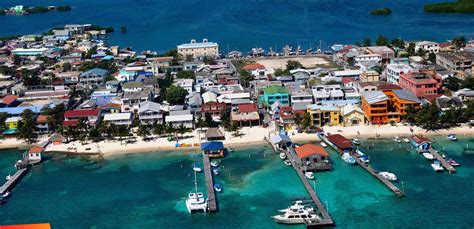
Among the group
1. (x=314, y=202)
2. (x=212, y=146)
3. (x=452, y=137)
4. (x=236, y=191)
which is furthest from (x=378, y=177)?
(x=212, y=146)

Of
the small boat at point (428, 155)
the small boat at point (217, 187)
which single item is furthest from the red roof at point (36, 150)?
the small boat at point (428, 155)

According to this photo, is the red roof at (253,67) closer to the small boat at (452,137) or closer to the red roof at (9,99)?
the red roof at (9,99)

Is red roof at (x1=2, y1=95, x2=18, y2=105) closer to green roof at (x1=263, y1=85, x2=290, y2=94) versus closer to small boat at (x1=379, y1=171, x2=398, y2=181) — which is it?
green roof at (x1=263, y1=85, x2=290, y2=94)

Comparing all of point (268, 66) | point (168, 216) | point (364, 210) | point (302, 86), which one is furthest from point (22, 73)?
point (364, 210)

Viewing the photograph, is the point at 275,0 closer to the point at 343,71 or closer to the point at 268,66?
the point at 268,66

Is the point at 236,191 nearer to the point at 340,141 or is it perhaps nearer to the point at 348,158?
the point at 348,158

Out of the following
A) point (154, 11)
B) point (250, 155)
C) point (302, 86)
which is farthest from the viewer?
point (154, 11)
